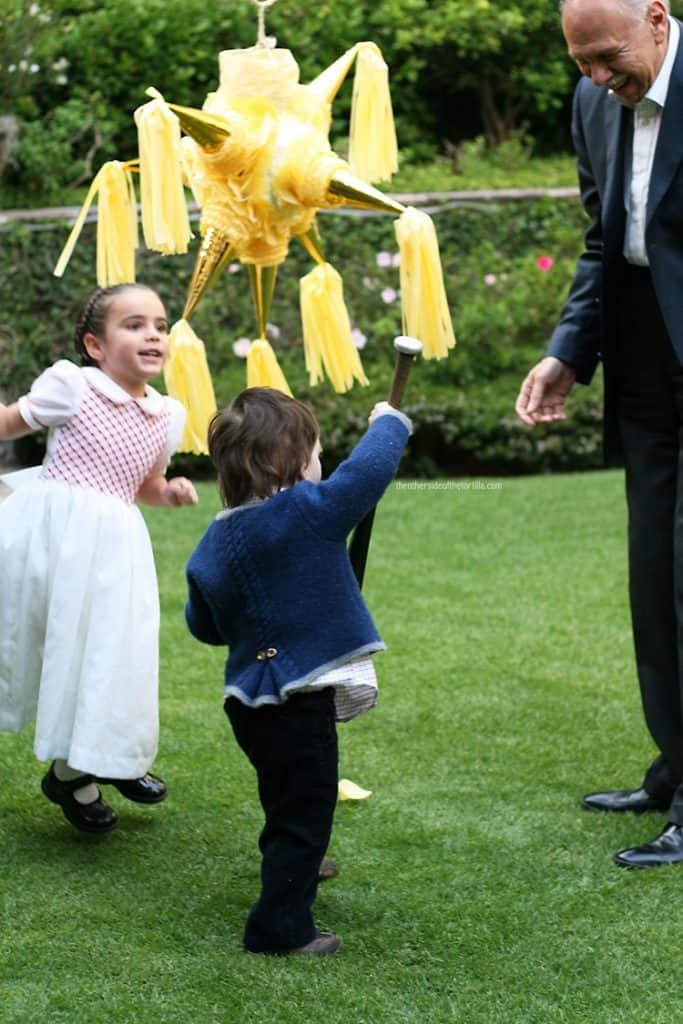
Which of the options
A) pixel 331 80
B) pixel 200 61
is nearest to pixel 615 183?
pixel 331 80

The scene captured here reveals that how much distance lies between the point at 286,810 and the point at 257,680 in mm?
224

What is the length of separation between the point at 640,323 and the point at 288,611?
1.12 metres

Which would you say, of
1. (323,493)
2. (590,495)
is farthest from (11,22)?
(323,493)

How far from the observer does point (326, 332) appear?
3.16m

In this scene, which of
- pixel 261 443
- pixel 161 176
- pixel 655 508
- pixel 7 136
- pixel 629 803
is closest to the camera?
pixel 261 443

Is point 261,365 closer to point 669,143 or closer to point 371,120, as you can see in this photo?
point 371,120

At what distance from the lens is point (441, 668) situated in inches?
178

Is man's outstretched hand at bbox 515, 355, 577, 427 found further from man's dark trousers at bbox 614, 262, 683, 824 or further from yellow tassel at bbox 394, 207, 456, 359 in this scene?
yellow tassel at bbox 394, 207, 456, 359

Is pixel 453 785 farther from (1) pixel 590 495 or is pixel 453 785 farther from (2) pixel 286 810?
(1) pixel 590 495

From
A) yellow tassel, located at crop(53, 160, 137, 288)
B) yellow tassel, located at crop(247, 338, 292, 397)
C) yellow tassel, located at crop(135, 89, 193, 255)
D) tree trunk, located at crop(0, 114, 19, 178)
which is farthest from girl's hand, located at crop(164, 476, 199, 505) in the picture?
tree trunk, located at crop(0, 114, 19, 178)

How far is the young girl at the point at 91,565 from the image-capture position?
10.1 ft

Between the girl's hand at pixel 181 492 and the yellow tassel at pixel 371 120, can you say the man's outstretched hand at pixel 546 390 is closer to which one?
the yellow tassel at pixel 371 120

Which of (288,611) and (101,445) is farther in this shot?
(101,445)

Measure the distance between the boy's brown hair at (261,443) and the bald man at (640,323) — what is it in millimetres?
891
